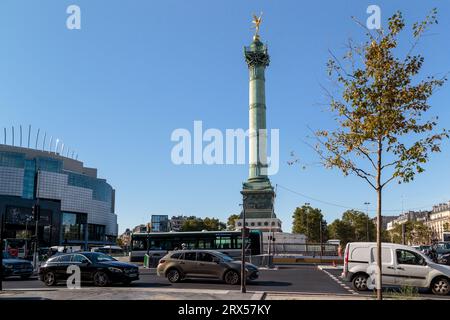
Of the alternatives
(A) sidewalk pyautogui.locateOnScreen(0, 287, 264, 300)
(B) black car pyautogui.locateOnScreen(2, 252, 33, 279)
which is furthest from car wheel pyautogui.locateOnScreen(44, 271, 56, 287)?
(B) black car pyautogui.locateOnScreen(2, 252, 33, 279)

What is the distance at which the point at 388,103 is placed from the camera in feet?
46.1

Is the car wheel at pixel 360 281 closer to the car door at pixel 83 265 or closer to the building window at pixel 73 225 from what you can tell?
the car door at pixel 83 265

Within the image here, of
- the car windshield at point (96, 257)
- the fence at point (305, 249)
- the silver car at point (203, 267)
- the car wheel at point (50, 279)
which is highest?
the car windshield at point (96, 257)

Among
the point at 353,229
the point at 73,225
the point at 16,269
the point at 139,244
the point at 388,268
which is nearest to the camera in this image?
the point at 388,268

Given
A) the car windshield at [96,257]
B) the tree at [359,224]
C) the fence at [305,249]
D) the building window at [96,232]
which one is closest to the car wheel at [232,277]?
the car windshield at [96,257]

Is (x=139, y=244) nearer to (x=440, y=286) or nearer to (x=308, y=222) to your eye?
(x=440, y=286)

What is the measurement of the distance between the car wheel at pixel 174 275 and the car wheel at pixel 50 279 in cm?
504

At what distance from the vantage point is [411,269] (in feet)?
61.0

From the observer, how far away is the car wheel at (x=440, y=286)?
59.6ft

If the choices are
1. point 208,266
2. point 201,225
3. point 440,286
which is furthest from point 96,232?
point 440,286

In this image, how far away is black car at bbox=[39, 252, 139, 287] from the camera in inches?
781

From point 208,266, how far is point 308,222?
93.1 meters

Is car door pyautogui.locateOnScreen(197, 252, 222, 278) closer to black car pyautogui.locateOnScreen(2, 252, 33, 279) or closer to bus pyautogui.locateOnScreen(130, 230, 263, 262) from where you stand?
black car pyautogui.locateOnScreen(2, 252, 33, 279)
